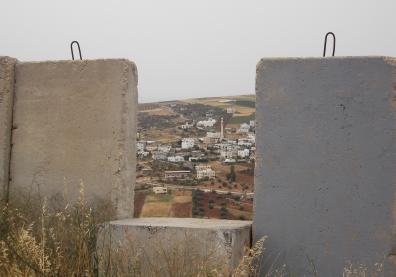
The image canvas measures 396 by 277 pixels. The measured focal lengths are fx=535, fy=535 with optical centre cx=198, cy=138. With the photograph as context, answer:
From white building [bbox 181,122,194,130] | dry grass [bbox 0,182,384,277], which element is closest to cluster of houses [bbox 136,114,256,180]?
white building [bbox 181,122,194,130]

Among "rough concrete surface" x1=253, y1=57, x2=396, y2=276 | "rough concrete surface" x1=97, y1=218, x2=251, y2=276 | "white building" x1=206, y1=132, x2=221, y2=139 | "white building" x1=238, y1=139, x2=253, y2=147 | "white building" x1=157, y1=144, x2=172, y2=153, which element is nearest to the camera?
"rough concrete surface" x1=97, y1=218, x2=251, y2=276

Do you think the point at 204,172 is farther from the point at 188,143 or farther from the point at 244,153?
the point at 188,143

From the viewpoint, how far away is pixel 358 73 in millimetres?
3748

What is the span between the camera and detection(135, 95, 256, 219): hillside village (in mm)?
5582

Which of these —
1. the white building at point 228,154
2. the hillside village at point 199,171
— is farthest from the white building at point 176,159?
the white building at point 228,154

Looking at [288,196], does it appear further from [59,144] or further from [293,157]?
[59,144]

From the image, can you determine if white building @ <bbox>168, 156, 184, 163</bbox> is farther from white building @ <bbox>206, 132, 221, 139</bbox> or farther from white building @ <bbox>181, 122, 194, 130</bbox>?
white building @ <bbox>181, 122, 194, 130</bbox>

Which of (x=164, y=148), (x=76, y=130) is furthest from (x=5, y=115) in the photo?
(x=164, y=148)

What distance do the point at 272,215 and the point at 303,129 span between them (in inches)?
26.1

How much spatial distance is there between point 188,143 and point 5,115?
281 cm

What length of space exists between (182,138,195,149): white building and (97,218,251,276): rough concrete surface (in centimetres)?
277

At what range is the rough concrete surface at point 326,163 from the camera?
3684mm

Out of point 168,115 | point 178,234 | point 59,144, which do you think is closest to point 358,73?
point 178,234

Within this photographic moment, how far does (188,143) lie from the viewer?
6914 millimetres
